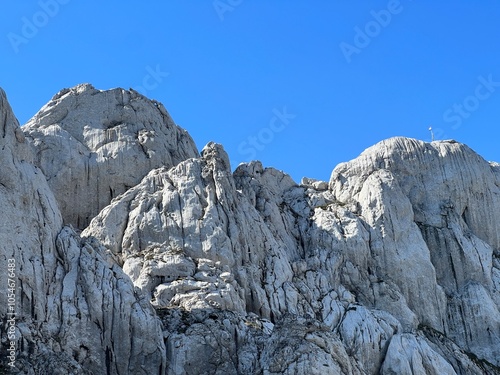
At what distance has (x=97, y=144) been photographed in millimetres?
119812

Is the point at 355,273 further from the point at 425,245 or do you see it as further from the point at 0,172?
the point at 0,172

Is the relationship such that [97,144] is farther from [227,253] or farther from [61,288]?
[61,288]

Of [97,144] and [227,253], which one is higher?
[97,144]

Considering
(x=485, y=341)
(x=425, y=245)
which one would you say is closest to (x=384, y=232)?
(x=425, y=245)

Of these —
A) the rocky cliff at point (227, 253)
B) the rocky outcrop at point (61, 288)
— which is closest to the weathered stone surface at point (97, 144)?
the rocky cliff at point (227, 253)

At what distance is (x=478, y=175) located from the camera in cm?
13225

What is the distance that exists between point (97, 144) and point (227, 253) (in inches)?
1197

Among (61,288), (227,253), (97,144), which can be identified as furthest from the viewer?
(97,144)

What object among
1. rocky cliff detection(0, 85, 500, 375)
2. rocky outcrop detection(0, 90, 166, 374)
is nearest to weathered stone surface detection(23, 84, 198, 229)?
rocky cliff detection(0, 85, 500, 375)

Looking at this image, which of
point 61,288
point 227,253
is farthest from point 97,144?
point 61,288

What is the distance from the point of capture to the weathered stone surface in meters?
116

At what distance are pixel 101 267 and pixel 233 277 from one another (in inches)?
704

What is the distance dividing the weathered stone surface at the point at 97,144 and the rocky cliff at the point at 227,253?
8.3 inches

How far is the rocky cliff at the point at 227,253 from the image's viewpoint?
81125 mm
